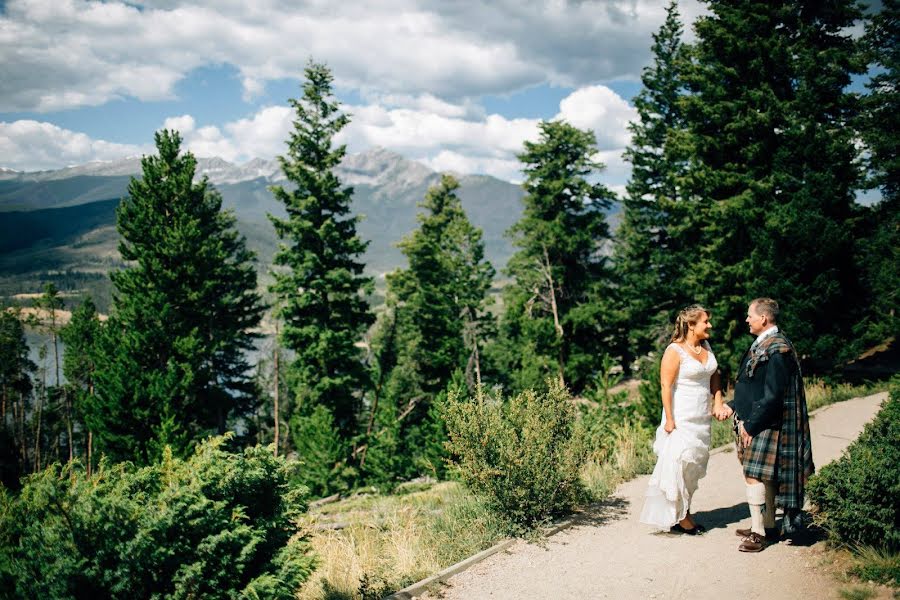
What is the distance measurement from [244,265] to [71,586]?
102ft

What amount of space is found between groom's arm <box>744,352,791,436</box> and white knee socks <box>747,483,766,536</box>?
1.72 feet

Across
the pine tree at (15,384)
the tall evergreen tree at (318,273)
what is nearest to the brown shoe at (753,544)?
the tall evergreen tree at (318,273)

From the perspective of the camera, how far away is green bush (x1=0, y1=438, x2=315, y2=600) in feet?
10.5

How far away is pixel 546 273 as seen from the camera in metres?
27.8

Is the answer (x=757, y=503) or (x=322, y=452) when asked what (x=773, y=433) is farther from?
(x=322, y=452)

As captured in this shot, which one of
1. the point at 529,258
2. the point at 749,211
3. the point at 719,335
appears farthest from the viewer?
the point at 529,258

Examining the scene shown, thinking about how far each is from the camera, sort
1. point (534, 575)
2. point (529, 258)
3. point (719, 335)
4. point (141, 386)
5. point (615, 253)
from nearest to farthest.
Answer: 1. point (534, 575)
2. point (719, 335)
3. point (141, 386)
4. point (529, 258)
5. point (615, 253)

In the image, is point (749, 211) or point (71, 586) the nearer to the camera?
point (71, 586)

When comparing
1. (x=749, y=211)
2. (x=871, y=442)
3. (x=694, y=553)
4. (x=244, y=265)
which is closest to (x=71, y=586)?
(x=694, y=553)

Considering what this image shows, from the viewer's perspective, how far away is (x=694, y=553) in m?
5.07

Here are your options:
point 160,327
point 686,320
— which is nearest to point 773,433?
point 686,320

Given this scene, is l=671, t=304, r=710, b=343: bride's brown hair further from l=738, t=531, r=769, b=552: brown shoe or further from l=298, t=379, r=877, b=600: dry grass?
l=298, t=379, r=877, b=600: dry grass

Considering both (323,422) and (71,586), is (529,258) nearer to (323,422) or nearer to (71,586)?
(323,422)

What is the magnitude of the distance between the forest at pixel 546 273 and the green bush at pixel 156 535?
107 inches
